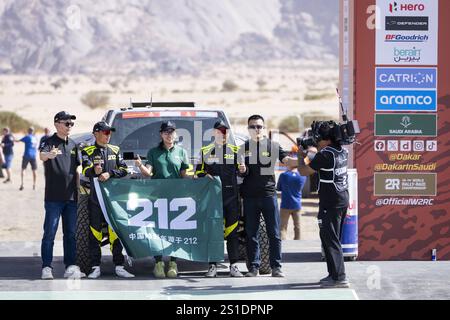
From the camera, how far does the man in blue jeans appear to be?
1147 centimetres

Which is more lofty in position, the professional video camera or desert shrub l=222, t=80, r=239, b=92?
desert shrub l=222, t=80, r=239, b=92

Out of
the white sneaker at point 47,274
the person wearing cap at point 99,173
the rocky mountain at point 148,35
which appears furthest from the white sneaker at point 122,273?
the rocky mountain at point 148,35

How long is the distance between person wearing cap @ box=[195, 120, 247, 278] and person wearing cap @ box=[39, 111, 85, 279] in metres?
1.51

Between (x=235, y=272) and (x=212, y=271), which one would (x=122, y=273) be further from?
(x=235, y=272)

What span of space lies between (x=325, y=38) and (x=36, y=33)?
43591 mm

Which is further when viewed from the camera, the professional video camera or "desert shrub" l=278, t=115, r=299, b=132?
"desert shrub" l=278, t=115, r=299, b=132

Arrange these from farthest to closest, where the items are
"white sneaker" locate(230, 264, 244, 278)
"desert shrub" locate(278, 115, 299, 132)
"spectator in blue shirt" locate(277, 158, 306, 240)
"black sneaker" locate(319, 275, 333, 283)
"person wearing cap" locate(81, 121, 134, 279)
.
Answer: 1. "desert shrub" locate(278, 115, 299, 132)
2. "spectator in blue shirt" locate(277, 158, 306, 240)
3. "white sneaker" locate(230, 264, 244, 278)
4. "person wearing cap" locate(81, 121, 134, 279)
5. "black sneaker" locate(319, 275, 333, 283)

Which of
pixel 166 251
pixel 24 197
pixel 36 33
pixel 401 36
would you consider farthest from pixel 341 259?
pixel 36 33

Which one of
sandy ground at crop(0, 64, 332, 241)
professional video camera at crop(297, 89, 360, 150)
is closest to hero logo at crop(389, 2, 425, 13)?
professional video camera at crop(297, 89, 360, 150)

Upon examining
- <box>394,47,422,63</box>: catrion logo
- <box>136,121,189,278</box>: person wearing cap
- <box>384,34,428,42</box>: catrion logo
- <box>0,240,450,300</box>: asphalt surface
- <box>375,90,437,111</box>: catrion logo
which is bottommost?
<box>0,240,450,300</box>: asphalt surface

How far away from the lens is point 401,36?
12.7m

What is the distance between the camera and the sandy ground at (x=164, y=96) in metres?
24.5

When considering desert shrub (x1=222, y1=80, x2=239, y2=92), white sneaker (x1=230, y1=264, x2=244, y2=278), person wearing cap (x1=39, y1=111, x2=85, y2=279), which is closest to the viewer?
person wearing cap (x1=39, y1=111, x2=85, y2=279)

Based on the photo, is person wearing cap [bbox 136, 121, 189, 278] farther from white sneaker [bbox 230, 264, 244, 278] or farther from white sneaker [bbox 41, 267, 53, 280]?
white sneaker [bbox 41, 267, 53, 280]
